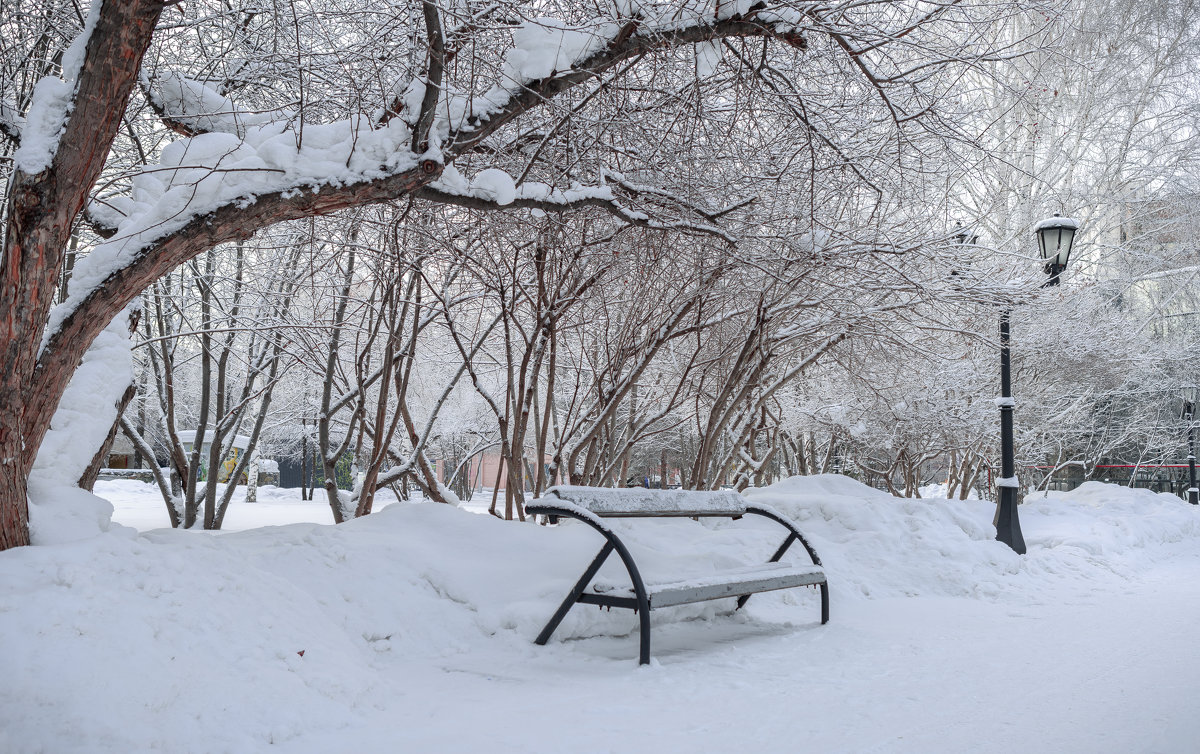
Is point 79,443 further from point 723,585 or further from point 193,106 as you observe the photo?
point 723,585

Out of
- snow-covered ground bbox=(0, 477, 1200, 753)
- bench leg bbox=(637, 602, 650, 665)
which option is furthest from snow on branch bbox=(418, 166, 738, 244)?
bench leg bbox=(637, 602, 650, 665)

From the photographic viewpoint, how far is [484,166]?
19.8ft

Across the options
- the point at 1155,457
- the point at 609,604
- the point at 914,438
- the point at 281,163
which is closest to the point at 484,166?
the point at 281,163

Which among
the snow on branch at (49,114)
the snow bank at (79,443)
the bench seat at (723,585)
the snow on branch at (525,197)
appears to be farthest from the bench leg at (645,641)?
the snow on branch at (49,114)

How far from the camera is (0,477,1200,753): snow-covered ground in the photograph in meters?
2.94

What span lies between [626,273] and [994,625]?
396 cm

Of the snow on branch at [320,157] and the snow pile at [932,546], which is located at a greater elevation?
the snow on branch at [320,157]

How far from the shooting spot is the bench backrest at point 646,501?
185 inches

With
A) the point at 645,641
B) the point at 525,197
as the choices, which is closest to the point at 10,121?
the point at 525,197

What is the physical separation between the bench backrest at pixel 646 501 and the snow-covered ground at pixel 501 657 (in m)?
0.48

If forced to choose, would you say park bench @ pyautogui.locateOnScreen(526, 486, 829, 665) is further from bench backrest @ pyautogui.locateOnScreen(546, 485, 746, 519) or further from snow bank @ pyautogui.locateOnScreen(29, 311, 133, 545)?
snow bank @ pyautogui.locateOnScreen(29, 311, 133, 545)

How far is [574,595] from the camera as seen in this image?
4.55 metres

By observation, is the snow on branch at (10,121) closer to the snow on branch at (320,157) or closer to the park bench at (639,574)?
the snow on branch at (320,157)

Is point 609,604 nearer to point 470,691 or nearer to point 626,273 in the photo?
point 470,691
